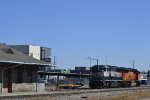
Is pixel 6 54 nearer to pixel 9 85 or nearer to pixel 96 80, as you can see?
pixel 9 85

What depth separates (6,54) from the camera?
4525 cm

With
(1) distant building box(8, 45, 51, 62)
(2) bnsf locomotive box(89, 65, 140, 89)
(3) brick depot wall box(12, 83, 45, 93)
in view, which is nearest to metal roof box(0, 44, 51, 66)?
(3) brick depot wall box(12, 83, 45, 93)

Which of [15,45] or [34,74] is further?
[15,45]

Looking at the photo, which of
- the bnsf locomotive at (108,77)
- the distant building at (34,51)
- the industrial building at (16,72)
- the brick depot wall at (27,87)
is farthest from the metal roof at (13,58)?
the distant building at (34,51)

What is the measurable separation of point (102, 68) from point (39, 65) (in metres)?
19.0

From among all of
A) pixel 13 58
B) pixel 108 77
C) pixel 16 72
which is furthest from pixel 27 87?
pixel 108 77

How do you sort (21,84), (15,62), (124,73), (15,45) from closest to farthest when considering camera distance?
(15,62) → (21,84) → (124,73) → (15,45)

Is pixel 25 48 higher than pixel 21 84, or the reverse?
pixel 25 48

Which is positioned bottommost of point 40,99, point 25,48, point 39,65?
point 40,99

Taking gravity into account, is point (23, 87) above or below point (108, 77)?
below

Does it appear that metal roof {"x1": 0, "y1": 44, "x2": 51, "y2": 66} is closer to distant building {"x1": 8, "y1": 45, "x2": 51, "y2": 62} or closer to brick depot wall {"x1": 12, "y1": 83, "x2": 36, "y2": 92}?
brick depot wall {"x1": 12, "y1": 83, "x2": 36, "y2": 92}

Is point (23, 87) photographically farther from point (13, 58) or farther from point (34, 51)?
point (34, 51)

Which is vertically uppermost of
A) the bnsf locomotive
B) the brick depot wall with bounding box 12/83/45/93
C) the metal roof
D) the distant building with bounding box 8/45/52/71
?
the distant building with bounding box 8/45/52/71

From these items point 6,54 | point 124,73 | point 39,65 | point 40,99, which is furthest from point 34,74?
point 124,73
